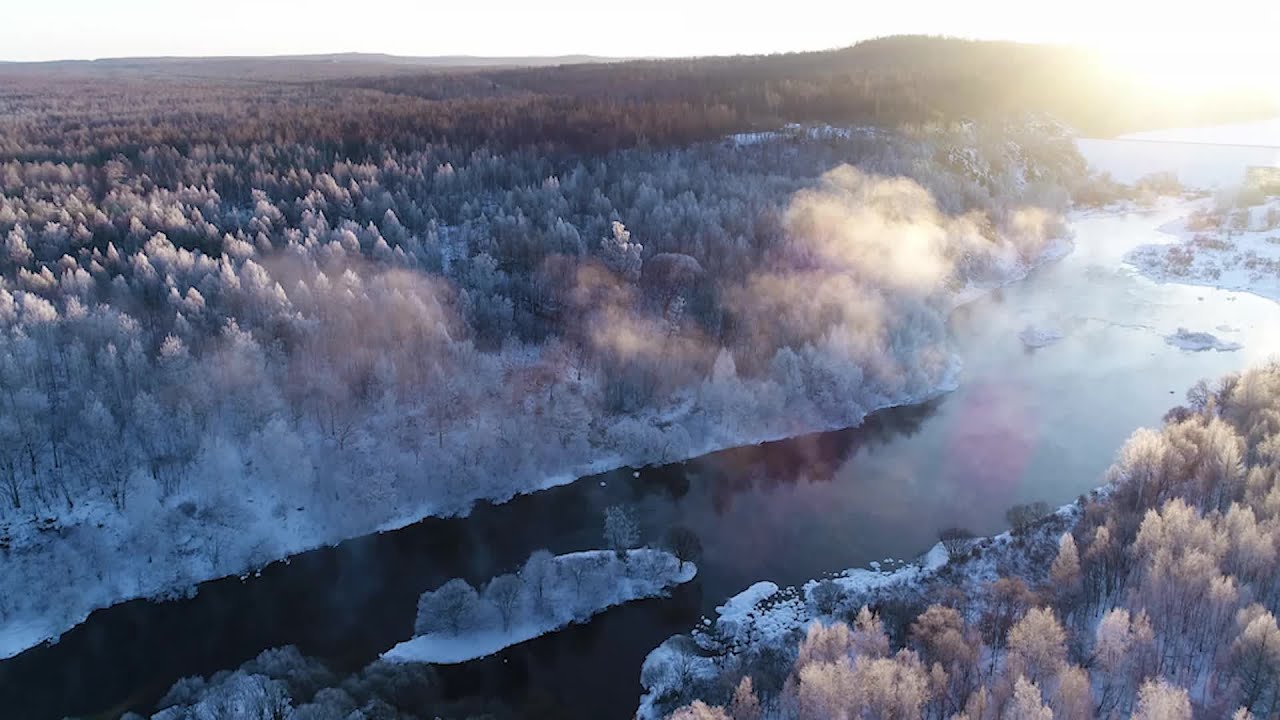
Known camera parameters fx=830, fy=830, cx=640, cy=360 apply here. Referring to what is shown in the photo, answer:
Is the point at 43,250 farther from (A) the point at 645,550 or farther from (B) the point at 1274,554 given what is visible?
(B) the point at 1274,554

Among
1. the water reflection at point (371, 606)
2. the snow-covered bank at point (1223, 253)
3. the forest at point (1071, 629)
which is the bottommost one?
the water reflection at point (371, 606)

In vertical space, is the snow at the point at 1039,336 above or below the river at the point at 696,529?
above

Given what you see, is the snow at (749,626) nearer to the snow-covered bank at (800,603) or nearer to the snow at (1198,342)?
the snow-covered bank at (800,603)

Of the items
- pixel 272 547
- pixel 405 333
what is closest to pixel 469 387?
pixel 405 333

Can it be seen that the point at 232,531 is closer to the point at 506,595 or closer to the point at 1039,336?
the point at 506,595

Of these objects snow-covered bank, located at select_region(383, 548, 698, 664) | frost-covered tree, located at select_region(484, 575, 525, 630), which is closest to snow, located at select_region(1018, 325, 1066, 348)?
snow-covered bank, located at select_region(383, 548, 698, 664)

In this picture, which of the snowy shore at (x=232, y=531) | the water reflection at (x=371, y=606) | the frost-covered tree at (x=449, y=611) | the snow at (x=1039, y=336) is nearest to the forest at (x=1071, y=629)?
the water reflection at (x=371, y=606)

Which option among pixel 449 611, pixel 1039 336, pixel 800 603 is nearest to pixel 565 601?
pixel 449 611
